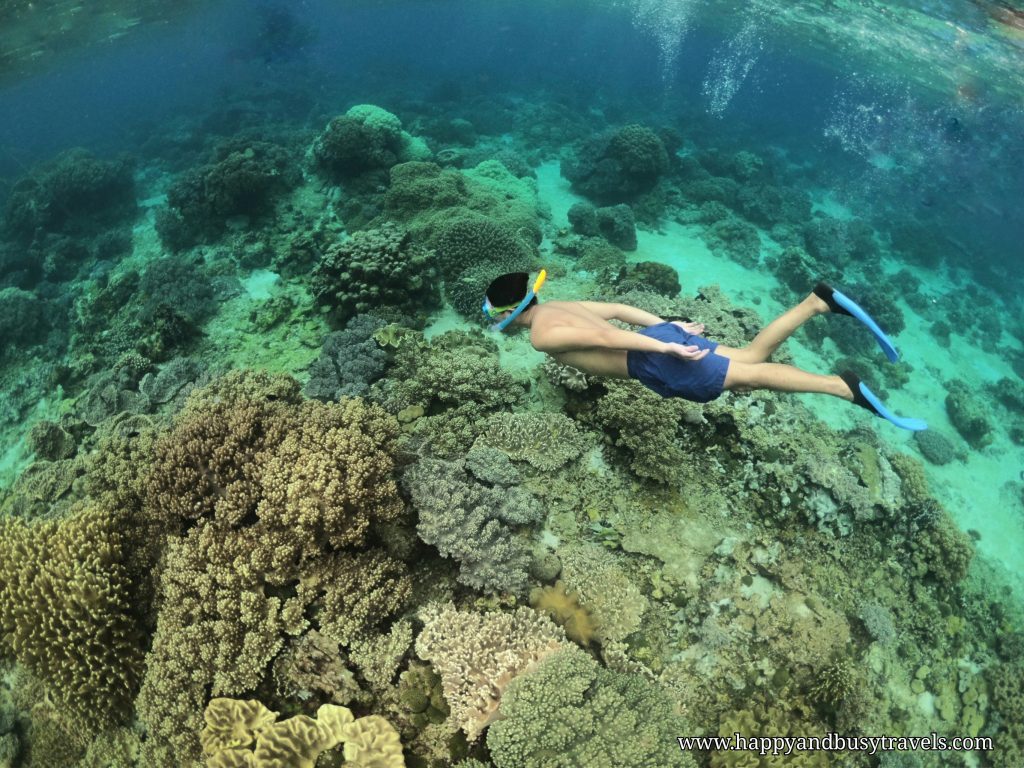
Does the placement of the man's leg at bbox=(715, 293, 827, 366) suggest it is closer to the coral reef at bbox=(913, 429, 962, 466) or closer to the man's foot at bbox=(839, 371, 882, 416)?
the man's foot at bbox=(839, 371, 882, 416)

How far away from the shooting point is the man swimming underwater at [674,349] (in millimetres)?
4344

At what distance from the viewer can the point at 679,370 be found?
4.60 m

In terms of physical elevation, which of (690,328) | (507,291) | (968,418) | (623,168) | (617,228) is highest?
(507,291)

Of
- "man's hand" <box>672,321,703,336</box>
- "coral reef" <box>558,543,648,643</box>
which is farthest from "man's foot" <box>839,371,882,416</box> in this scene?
"coral reef" <box>558,543,648,643</box>

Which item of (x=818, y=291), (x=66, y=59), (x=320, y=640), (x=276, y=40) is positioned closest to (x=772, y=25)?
(x=276, y=40)

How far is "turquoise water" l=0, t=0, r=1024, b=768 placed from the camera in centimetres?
436

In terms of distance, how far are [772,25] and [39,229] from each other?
47290mm

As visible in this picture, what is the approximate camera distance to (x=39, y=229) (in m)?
16.5

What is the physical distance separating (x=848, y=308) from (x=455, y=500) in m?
4.26

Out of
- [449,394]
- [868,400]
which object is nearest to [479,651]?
[449,394]

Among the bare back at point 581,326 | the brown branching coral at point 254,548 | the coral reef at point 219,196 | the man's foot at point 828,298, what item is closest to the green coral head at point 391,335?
the brown branching coral at point 254,548

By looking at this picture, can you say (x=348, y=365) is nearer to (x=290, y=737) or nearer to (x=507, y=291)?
(x=507, y=291)

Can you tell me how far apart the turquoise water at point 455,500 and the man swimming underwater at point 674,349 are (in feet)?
1.04

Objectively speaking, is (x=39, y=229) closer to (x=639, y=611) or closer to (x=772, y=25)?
(x=639, y=611)
